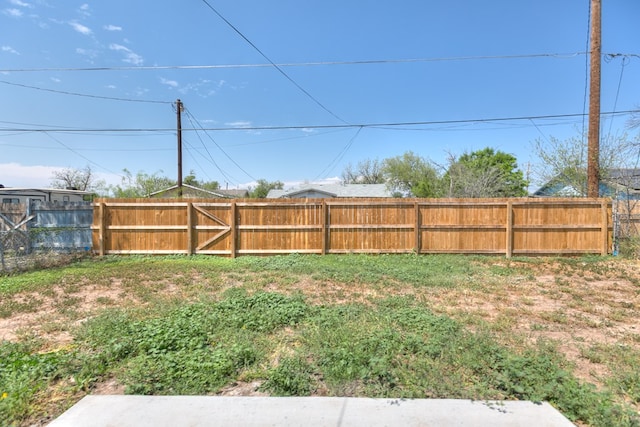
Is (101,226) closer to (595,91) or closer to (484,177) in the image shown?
(595,91)

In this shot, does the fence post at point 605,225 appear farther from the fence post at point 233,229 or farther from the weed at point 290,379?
the fence post at point 233,229

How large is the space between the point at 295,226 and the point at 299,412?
745cm

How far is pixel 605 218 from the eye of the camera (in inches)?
360

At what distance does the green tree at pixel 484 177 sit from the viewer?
1981 cm

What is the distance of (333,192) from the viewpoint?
28531 millimetres

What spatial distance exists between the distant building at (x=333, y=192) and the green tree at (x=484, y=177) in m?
6.39

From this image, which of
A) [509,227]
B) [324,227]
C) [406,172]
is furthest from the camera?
[406,172]

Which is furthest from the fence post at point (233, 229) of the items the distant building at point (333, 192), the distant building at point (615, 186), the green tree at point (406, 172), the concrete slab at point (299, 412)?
the green tree at point (406, 172)

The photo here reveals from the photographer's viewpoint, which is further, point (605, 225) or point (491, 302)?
point (605, 225)

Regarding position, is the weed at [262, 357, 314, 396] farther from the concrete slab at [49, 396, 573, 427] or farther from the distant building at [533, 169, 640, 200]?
the distant building at [533, 169, 640, 200]

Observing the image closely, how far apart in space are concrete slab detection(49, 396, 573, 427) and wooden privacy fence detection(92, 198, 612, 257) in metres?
7.23

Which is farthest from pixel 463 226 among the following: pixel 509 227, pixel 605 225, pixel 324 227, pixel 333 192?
pixel 333 192

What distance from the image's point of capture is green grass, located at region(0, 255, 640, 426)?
251 centimetres

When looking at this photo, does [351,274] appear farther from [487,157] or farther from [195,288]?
[487,157]
